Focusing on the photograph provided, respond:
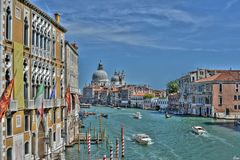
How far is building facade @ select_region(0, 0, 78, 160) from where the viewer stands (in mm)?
13008

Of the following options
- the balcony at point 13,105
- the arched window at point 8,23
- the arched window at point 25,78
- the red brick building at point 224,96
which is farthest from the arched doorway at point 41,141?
the red brick building at point 224,96

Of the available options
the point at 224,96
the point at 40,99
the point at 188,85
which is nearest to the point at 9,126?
the point at 40,99

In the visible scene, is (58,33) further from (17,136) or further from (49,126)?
(17,136)

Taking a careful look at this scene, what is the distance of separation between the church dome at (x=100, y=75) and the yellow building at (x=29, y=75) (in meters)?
135

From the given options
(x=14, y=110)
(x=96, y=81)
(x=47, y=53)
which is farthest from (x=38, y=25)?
(x=96, y=81)

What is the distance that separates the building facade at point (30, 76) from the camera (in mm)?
13008

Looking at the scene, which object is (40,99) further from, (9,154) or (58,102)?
(58,102)

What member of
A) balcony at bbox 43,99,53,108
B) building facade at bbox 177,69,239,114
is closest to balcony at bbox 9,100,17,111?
balcony at bbox 43,99,53,108

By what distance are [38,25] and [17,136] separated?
15.8 feet

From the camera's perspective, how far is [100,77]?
155 meters

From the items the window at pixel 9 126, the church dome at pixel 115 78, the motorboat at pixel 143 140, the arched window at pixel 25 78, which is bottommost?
the motorboat at pixel 143 140

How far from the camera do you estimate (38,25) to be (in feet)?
52.7

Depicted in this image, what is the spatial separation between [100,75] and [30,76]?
140083 millimetres

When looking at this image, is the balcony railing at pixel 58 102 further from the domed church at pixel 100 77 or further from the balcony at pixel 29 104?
the domed church at pixel 100 77
